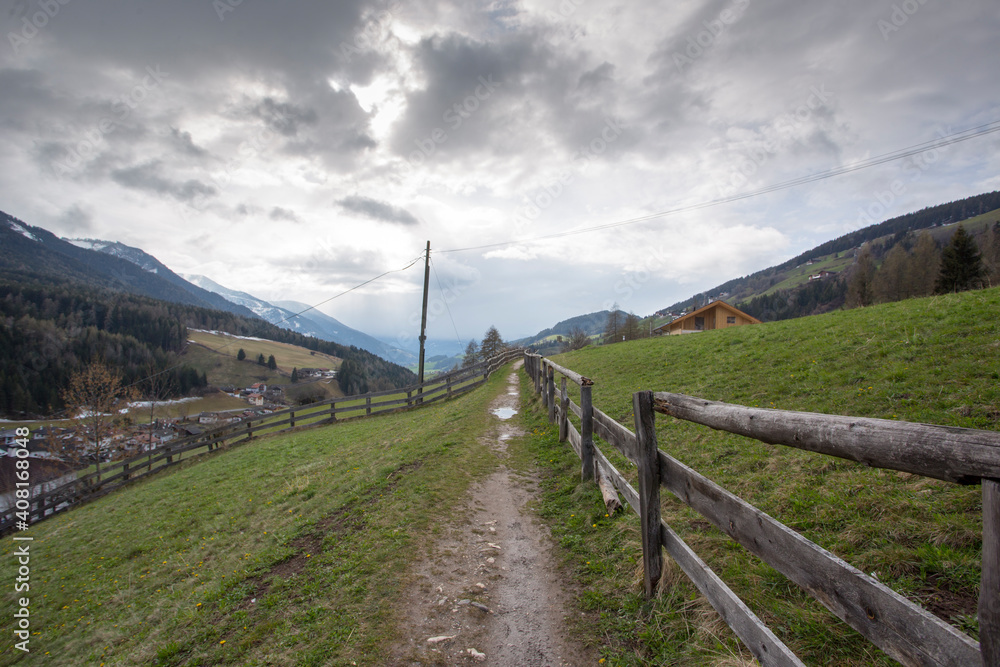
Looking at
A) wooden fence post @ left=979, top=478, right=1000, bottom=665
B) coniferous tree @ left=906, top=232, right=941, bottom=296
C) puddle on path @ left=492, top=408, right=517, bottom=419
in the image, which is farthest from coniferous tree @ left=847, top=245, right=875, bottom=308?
wooden fence post @ left=979, top=478, right=1000, bottom=665

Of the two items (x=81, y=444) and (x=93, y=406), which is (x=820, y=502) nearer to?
(x=93, y=406)

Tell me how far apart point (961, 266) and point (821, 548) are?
1936 inches

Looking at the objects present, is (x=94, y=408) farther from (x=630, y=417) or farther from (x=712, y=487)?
(x=712, y=487)

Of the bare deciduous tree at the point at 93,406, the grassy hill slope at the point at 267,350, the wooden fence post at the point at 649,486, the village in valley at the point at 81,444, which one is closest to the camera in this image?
the wooden fence post at the point at 649,486

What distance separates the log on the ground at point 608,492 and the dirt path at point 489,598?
3.28ft

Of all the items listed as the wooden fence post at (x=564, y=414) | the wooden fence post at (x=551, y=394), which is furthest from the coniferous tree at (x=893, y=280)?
the wooden fence post at (x=564, y=414)

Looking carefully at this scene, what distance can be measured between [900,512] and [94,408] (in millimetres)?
47070

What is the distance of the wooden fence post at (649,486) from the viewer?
3.70 meters

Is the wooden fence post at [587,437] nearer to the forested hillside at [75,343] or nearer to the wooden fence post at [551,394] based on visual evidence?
the wooden fence post at [551,394]

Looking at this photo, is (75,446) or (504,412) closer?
(504,412)

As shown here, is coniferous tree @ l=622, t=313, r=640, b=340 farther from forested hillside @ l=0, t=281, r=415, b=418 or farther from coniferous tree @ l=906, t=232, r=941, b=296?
forested hillside @ l=0, t=281, r=415, b=418

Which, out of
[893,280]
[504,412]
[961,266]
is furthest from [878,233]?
[504,412]

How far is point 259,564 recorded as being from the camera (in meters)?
5.82

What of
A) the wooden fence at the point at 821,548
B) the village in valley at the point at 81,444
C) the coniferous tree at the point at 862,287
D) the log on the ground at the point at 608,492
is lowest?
the village in valley at the point at 81,444
